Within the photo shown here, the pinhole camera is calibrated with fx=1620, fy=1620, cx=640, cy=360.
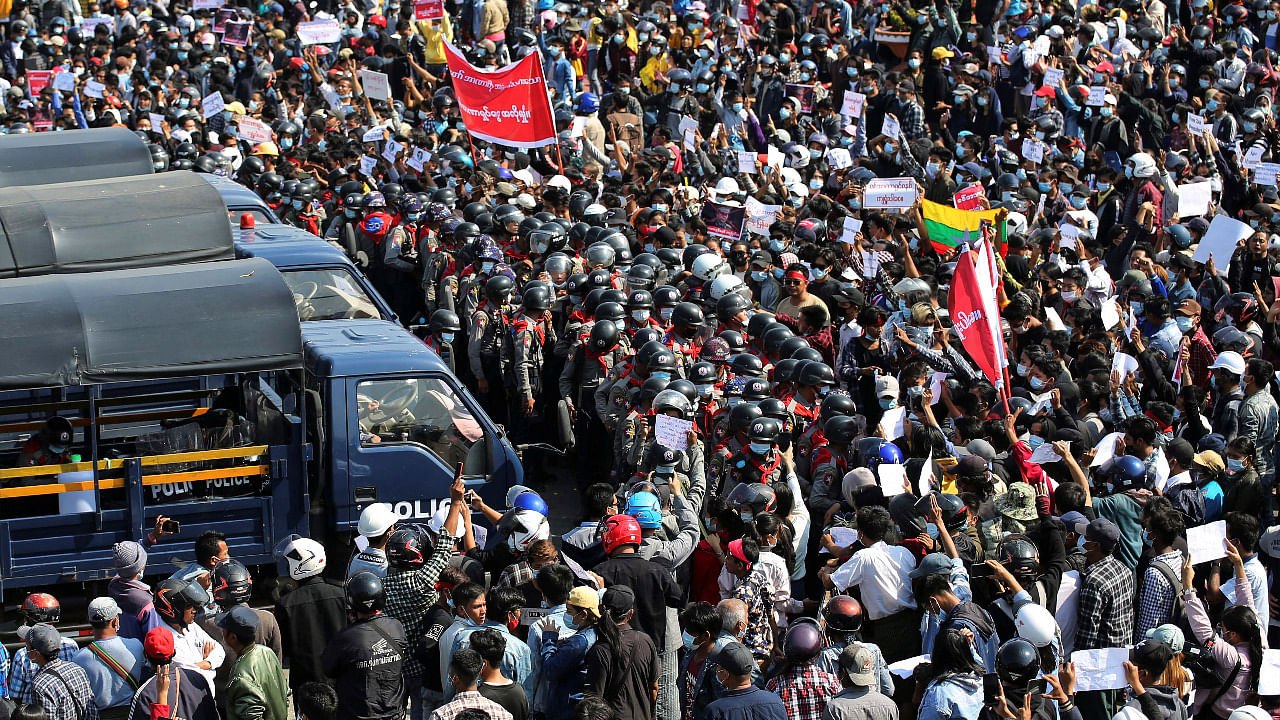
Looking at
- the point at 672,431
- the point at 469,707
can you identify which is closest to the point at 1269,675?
the point at 469,707

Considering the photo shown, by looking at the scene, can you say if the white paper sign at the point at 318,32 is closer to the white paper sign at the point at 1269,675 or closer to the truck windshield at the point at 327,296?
the truck windshield at the point at 327,296

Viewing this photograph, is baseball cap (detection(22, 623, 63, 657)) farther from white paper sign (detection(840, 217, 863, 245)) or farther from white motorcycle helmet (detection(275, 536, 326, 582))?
white paper sign (detection(840, 217, 863, 245))

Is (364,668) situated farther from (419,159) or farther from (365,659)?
(419,159)

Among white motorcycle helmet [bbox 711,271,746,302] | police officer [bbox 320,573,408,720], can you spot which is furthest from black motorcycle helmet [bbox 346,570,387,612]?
white motorcycle helmet [bbox 711,271,746,302]

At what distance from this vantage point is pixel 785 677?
787 centimetres

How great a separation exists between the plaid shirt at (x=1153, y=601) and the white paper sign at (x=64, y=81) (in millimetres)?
19475

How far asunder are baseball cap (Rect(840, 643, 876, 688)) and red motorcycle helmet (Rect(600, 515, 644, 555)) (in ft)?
5.99

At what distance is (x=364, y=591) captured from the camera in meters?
8.10

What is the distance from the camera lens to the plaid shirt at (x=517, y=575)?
8.95 m

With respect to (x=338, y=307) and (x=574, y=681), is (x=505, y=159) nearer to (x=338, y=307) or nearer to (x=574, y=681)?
(x=338, y=307)

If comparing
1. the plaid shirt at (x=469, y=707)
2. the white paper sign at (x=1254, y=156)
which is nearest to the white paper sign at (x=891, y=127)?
the white paper sign at (x=1254, y=156)

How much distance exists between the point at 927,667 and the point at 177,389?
7406 millimetres

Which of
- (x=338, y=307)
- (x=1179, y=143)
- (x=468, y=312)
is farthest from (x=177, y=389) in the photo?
(x=1179, y=143)

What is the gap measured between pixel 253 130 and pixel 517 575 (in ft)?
47.5
